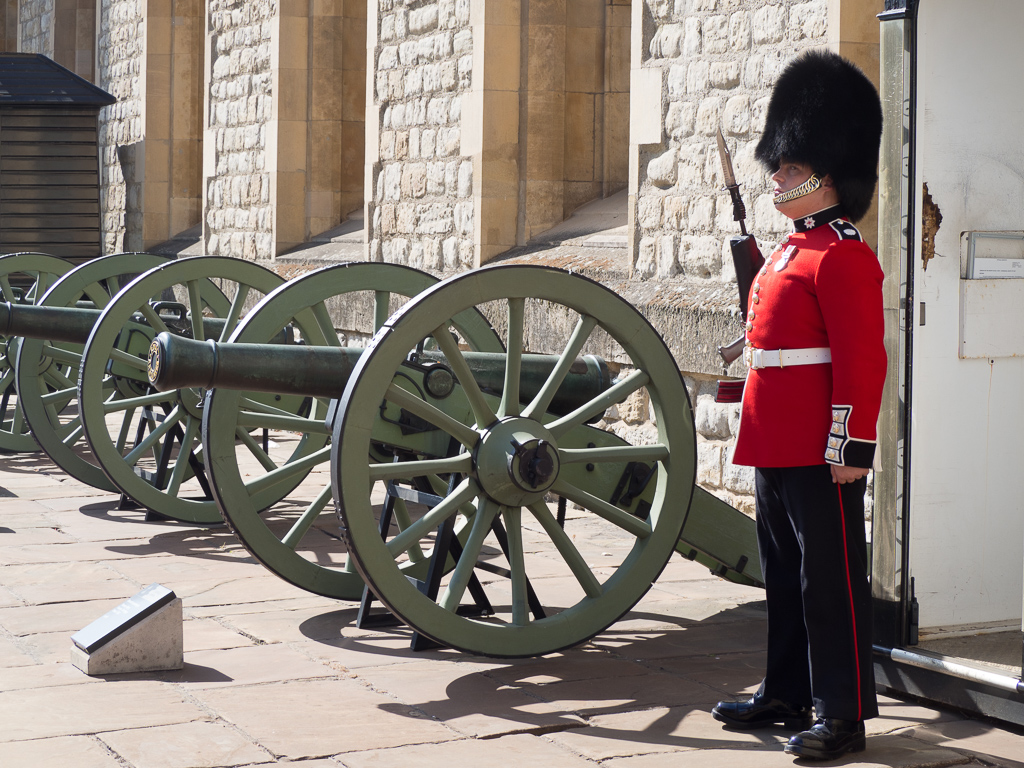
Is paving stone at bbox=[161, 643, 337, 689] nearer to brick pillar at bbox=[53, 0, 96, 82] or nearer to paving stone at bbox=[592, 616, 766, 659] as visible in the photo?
paving stone at bbox=[592, 616, 766, 659]

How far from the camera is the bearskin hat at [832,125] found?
3039 millimetres

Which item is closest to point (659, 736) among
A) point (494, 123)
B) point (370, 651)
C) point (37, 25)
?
point (370, 651)

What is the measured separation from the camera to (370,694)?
3402 millimetres

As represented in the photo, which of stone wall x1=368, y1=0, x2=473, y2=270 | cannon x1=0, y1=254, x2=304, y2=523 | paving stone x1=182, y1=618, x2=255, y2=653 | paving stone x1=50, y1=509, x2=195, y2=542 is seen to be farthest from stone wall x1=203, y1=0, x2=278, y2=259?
paving stone x1=182, y1=618, x2=255, y2=653

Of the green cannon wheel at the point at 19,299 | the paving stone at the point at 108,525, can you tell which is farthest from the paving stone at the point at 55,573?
the green cannon wheel at the point at 19,299

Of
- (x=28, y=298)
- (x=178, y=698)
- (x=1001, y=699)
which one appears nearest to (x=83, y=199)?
(x=28, y=298)

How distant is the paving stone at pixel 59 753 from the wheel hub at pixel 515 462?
110 cm

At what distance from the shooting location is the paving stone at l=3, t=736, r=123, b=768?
9.37 feet

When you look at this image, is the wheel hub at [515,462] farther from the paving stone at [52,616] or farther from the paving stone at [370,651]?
the paving stone at [52,616]

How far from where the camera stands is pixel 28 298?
763 centimetres

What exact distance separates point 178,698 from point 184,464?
2.35 metres

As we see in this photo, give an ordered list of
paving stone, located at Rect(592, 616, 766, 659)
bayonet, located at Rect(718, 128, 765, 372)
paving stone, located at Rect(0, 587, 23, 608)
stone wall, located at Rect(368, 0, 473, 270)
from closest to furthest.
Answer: bayonet, located at Rect(718, 128, 765, 372) → paving stone, located at Rect(592, 616, 766, 659) → paving stone, located at Rect(0, 587, 23, 608) → stone wall, located at Rect(368, 0, 473, 270)

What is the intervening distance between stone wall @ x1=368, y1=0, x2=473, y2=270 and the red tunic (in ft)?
14.0

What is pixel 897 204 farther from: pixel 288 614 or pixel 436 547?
pixel 288 614
